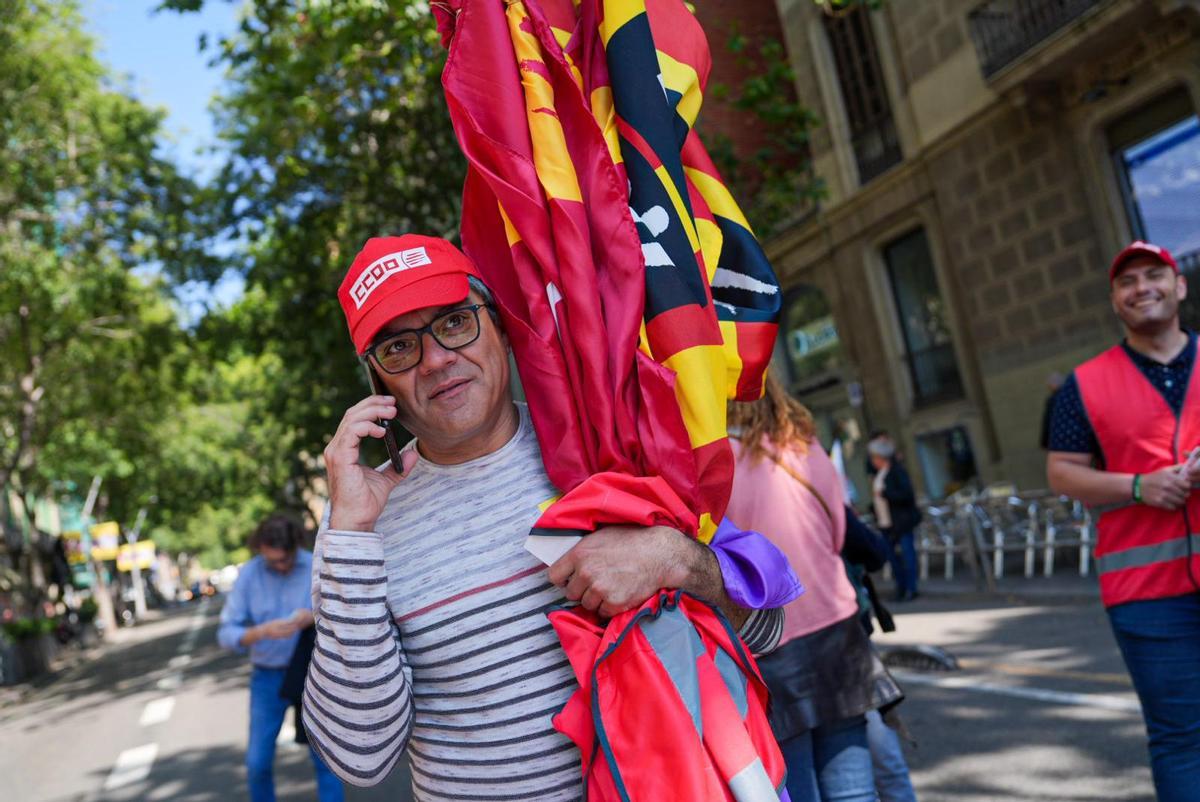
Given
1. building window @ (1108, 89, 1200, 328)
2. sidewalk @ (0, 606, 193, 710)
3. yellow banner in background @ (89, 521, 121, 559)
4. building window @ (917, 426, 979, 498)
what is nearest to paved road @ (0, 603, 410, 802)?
sidewalk @ (0, 606, 193, 710)

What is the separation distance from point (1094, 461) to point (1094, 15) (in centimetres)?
1080

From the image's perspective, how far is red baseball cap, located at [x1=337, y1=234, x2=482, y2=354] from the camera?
1.94 m

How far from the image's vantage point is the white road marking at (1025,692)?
19.4ft

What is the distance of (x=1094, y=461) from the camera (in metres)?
3.57

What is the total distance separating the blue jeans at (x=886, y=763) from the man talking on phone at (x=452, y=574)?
5.99ft

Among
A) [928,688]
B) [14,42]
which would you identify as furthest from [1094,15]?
[14,42]

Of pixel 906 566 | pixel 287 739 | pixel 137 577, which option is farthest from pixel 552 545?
pixel 137 577

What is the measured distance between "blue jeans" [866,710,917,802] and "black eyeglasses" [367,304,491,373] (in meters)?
2.33

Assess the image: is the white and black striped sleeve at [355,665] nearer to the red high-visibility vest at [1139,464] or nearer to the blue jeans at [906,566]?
the red high-visibility vest at [1139,464]

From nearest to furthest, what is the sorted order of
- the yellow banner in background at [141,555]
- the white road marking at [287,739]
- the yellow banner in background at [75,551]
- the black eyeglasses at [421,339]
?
the black eyeglasses at [421,339] → the white road marking at [287,739] → the yellow banner in background at [75,551] → the yellow banner in background at [141,555]

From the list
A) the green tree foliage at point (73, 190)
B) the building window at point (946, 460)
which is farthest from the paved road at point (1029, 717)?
the green tree foliage at point (73, 190)

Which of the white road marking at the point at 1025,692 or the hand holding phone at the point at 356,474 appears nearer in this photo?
the hand holding phone at the point at 356,474

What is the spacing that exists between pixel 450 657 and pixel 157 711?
12855 millimetres

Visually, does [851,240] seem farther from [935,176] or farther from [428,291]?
[428,291]
